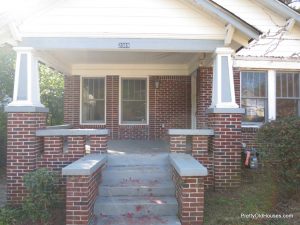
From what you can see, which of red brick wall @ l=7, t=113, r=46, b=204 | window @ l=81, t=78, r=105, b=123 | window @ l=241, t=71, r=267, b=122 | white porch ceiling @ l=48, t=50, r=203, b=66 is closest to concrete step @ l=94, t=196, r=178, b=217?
red brick wall @ l=7, t=113, r=46, b=204

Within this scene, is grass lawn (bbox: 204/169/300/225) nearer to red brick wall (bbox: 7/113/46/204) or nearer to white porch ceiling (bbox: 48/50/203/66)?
red brick wall (bbox: 7/113/46/204)

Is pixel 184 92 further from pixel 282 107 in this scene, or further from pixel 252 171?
pixel 252 171

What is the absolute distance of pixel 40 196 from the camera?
21.6 feet

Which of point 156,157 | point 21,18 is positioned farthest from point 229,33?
point 21,18

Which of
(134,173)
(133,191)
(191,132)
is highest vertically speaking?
(191,132)

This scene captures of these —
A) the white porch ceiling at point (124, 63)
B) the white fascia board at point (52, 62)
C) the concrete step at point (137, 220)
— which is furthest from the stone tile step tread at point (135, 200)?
the white porch ceiling at point (124, 63)

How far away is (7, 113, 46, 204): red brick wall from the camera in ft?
25.1

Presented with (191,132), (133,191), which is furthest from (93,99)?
(133,191)

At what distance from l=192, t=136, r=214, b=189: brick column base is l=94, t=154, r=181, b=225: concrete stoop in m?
0.72

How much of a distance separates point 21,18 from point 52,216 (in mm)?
4264

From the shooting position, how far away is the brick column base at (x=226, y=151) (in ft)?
26.1

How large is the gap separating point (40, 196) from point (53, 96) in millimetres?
11183

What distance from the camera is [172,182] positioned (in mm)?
7477

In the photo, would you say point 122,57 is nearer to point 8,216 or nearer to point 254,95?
point 254,95
